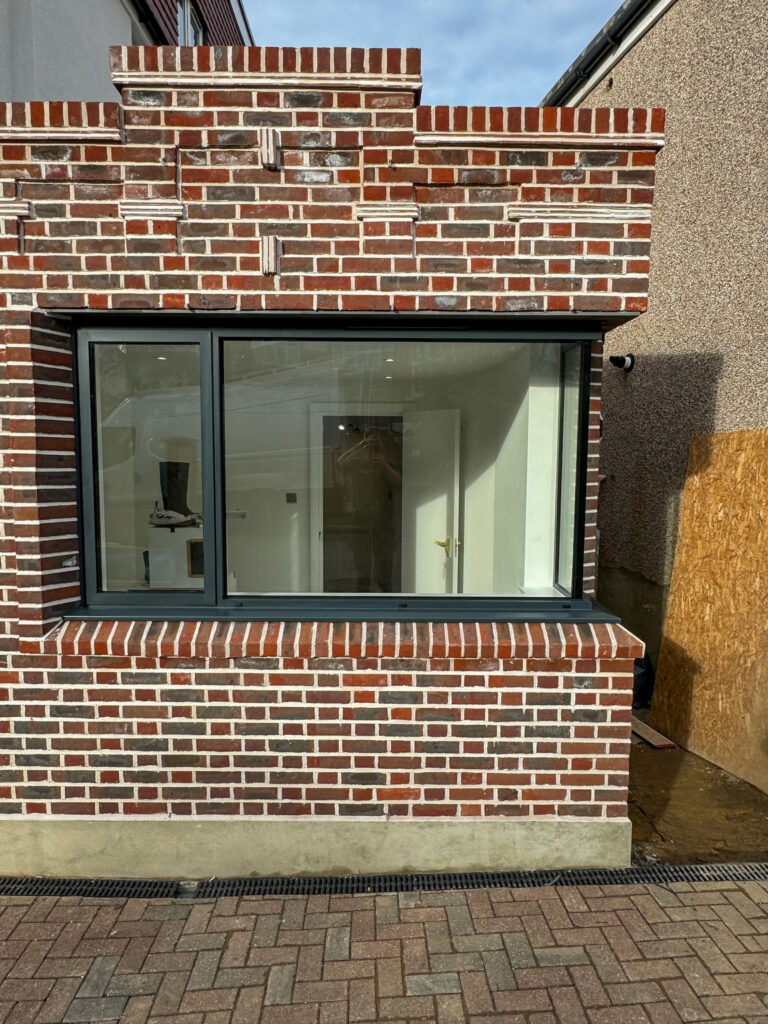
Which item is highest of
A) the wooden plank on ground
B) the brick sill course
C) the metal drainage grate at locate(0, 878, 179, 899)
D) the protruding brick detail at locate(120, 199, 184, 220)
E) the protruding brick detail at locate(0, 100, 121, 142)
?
the protruding brick detail at locate(0, 100, 121, 142)

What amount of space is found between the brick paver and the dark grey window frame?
4.21ft

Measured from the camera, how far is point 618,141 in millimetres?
2725

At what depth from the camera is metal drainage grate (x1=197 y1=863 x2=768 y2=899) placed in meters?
2.88

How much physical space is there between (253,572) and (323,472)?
1010 millimetres

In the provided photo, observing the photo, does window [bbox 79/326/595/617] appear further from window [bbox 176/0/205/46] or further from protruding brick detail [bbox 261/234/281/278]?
window [bbox 176/0/205/46]

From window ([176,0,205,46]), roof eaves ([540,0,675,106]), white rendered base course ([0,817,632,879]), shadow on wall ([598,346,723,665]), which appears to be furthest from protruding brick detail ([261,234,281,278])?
window ([176,0,205,46])

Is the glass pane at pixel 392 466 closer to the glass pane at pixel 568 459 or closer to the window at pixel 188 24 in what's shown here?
the glass pane at pixel 568 459

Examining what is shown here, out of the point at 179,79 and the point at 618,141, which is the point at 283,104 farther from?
the point at 618,141

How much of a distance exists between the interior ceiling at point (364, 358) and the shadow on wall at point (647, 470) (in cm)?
243

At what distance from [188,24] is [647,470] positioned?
808 cm

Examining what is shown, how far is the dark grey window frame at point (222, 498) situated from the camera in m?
2.93

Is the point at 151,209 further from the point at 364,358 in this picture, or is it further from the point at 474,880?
the point at 474,880

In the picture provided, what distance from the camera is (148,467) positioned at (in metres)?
3.29

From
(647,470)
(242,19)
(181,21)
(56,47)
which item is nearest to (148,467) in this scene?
(56,47)
